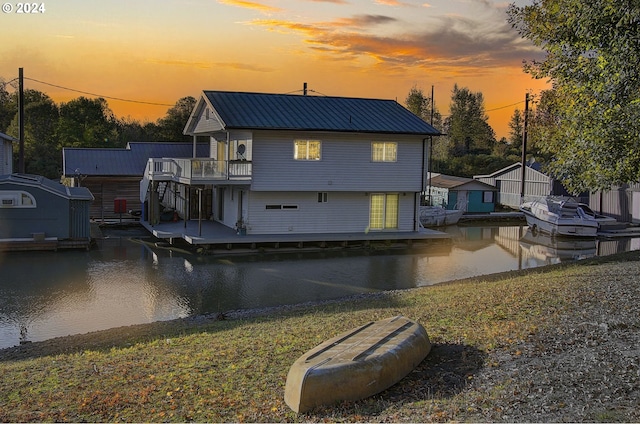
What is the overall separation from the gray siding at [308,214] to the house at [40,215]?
25.4ft

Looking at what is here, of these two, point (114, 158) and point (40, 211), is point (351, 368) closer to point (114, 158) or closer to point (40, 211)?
point (40, 211)

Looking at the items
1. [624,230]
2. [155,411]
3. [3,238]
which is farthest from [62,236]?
[624,230]

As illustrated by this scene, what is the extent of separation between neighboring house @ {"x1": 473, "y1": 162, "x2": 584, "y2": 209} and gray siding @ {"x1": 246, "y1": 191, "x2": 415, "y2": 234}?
737 inches

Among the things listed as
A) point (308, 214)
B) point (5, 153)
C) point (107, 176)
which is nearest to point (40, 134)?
point (5, 153)

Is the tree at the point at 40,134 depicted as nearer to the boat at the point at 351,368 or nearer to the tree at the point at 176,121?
the tree at the point at 176,121

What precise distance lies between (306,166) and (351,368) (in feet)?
74.2

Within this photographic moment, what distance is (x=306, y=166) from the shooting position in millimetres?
29859

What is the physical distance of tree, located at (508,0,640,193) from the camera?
12969 mm

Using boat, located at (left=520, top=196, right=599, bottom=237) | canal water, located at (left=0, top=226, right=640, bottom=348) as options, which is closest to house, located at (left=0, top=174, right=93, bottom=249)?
canal water, located at (left=0, top=226, right=640, bottom=348)

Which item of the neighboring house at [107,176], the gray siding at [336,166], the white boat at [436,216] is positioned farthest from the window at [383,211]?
the neighboring house at [107,176]

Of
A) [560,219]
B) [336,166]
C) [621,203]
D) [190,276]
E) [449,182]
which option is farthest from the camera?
[449,182]

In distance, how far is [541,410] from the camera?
6.92 metres

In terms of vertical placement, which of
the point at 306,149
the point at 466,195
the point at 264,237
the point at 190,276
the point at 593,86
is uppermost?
the point at 593,86

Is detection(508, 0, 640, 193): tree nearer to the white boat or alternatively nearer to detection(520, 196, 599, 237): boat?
detection(520, 196, 599, 237): boat
